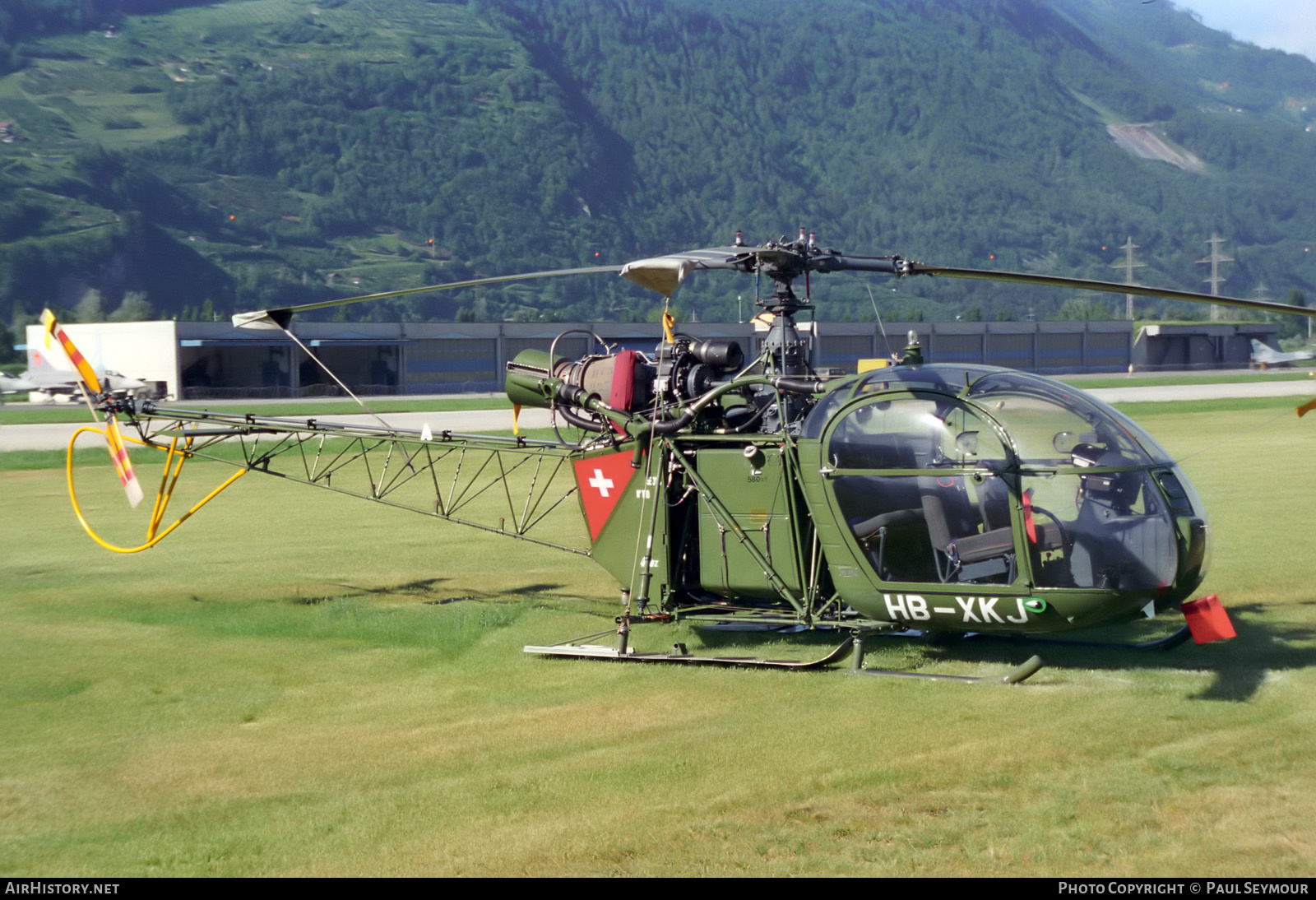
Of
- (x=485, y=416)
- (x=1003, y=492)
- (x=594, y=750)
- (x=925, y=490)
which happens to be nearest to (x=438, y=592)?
(x=594, y=750)

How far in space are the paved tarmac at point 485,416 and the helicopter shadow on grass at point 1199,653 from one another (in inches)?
873

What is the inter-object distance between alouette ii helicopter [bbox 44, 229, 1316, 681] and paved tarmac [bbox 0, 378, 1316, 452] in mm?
20530

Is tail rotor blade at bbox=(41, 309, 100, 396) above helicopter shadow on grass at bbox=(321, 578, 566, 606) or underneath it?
above

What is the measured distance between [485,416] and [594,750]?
35.4 m

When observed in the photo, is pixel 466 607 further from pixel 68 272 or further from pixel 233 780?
pixel 68 272

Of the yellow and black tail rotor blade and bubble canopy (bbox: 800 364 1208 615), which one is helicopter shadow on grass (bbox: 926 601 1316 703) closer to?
bubble canopy (bbox: 800 364 1208 615)

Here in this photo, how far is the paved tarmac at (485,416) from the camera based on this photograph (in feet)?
114

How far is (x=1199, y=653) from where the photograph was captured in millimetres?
9695

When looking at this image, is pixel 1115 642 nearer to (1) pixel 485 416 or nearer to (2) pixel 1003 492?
(2) pixel 1003 492

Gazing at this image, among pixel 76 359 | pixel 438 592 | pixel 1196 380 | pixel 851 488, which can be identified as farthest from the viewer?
pixel 1196 380

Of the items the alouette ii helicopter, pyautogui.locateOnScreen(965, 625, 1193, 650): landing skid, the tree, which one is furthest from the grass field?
the tree

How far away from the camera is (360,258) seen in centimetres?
18475

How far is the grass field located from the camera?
6.27 metres

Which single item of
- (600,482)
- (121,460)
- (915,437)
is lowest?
(121,460)
